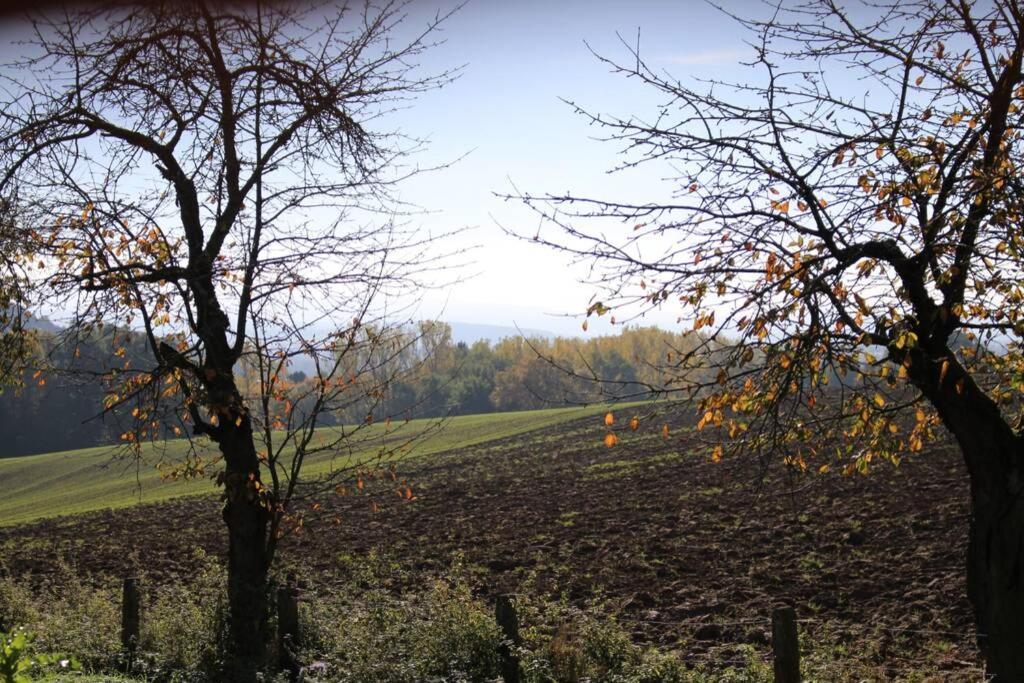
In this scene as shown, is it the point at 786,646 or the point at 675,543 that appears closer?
the point at 786,646

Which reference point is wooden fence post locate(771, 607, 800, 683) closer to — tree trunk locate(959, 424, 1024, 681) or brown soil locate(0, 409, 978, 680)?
brown soil locate(0, 409, 978, 680)

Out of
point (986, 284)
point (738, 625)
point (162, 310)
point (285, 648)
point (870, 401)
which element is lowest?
point (738, 625)

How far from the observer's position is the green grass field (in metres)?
35.9

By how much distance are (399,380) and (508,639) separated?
110 inches

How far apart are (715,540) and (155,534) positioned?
1510 cm

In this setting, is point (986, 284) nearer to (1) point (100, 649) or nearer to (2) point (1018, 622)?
(2) point (1018, 622)

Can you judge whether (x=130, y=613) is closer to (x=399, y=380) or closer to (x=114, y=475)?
(x=399, y=380)

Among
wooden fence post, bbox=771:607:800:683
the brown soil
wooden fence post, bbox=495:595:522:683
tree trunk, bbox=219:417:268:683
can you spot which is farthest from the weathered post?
wooden fence post, bbox=771:607:800:683

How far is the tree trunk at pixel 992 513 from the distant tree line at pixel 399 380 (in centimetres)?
219

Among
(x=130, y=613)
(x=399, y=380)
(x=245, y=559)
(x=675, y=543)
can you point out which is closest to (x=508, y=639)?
(x=399, y=380)

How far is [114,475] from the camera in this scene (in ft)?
165

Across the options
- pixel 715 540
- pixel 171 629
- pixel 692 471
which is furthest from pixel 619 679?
pixel 692 471

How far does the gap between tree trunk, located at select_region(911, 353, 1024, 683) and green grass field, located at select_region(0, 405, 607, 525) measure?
25.9 metres

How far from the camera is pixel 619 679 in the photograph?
8.00 metres
